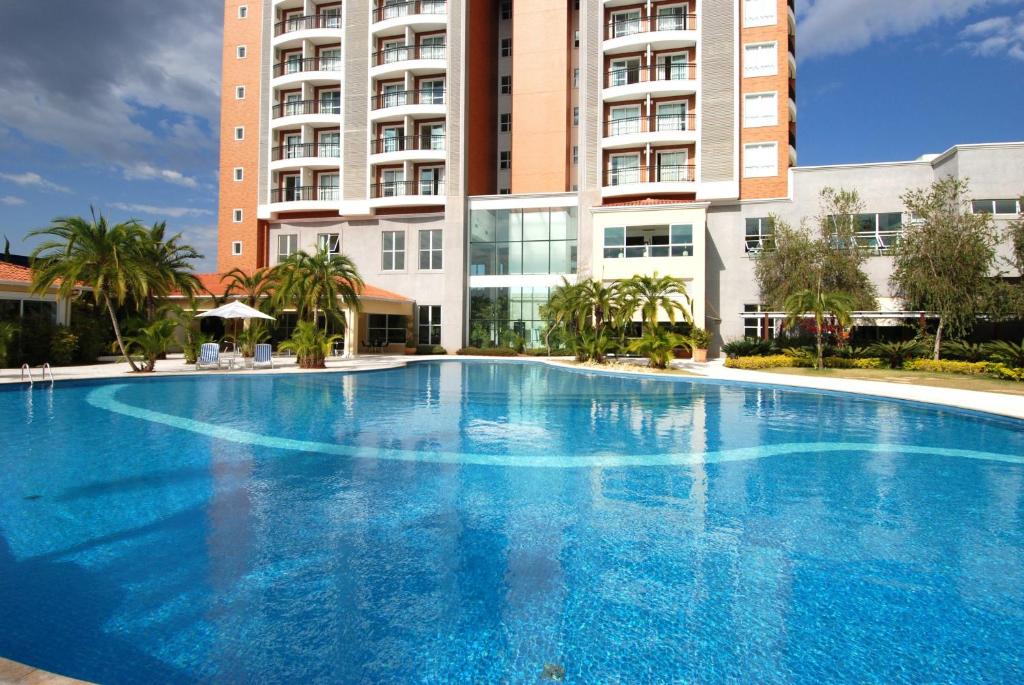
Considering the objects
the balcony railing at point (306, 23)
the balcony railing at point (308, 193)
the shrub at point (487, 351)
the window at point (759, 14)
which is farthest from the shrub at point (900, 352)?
the balcony railing at point (306, 23)

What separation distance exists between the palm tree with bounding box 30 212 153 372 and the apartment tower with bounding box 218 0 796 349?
15314mm

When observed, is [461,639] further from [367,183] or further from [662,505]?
[367,183]

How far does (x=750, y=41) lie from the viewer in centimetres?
3084

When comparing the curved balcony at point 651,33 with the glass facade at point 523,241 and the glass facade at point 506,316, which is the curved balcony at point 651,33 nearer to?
the glass facade at point 523,241

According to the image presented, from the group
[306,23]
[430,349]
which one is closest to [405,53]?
[306,23]

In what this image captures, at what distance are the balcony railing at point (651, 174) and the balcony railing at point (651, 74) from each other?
4.85 meters

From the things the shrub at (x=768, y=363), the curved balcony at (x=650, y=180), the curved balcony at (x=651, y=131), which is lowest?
the shrub at (x=768, y=363)

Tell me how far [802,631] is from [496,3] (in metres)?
43.1

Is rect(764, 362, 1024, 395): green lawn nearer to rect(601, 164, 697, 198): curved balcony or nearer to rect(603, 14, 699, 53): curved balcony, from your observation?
rect(601, 164, 697, 198): curved balcony

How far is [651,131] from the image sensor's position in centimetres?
3166

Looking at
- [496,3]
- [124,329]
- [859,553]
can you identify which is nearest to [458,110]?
[496,3]

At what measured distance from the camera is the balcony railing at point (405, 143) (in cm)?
3481

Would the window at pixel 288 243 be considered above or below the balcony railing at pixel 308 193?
below

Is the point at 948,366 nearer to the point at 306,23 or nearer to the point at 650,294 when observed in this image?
the point at 650,294
